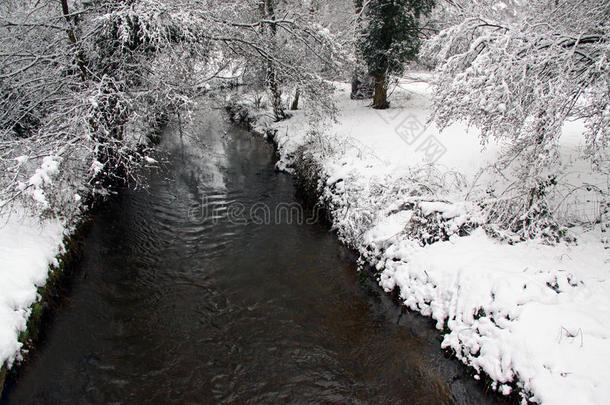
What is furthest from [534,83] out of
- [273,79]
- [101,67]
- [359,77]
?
[359,77]

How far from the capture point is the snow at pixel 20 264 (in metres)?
5.14

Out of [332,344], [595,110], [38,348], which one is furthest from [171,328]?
[595,110]

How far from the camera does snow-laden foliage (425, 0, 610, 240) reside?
499 cm

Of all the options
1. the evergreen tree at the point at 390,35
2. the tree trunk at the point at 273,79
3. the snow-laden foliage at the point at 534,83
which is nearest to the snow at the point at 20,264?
the snow-laden foliage at the point at 534,83

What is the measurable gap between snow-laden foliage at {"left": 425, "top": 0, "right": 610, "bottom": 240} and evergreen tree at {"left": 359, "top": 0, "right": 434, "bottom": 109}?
9078 mm

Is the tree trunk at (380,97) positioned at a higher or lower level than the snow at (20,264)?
higher

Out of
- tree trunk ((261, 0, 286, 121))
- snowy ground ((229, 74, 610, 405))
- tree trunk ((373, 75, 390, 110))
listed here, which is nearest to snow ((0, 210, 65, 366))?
snowy ground ((229, 74, 610, 405))

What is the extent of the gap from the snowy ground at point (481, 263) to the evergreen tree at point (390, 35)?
5325mm

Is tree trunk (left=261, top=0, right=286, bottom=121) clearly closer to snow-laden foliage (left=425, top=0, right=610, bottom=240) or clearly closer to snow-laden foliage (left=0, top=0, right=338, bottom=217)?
snow-laden foliage (left=0, top=0, right=338, bottom=217)

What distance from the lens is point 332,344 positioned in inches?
239

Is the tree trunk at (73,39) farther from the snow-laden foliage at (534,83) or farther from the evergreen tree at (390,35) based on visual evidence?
the evergreen tree at (390,35)

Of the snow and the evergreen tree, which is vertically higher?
the evergreen tree

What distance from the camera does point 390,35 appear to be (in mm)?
15289

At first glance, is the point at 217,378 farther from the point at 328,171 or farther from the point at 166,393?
the point at 328,171
